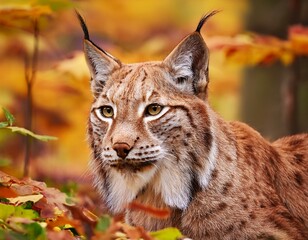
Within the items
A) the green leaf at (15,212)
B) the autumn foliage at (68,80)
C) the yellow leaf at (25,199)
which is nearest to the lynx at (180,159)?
the autumn foliage at (68,80)

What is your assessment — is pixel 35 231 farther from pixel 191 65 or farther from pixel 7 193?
pixel 191 65

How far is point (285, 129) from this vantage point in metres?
10.6

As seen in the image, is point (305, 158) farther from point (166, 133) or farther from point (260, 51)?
point (260, 51)

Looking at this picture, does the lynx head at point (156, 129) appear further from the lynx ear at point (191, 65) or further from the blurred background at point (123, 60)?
the blurred background at point (123, 60)

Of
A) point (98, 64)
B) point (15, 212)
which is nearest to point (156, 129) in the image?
point (98, 64)

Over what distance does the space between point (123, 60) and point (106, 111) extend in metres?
4.36

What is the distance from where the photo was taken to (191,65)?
5.82 metres

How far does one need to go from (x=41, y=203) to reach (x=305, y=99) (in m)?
6.52

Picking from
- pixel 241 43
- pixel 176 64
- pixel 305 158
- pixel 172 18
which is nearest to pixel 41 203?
pixel 176 64

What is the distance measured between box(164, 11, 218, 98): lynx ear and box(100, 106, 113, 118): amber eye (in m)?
0.44

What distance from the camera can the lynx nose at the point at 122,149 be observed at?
5.35 m

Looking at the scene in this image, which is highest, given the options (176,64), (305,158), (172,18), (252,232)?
(172,18)

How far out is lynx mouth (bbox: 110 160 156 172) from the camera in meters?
5.45

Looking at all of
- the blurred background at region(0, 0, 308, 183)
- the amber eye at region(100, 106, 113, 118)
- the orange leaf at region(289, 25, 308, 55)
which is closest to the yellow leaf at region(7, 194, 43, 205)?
the blurred background at region(0, 0, 308, 183)
